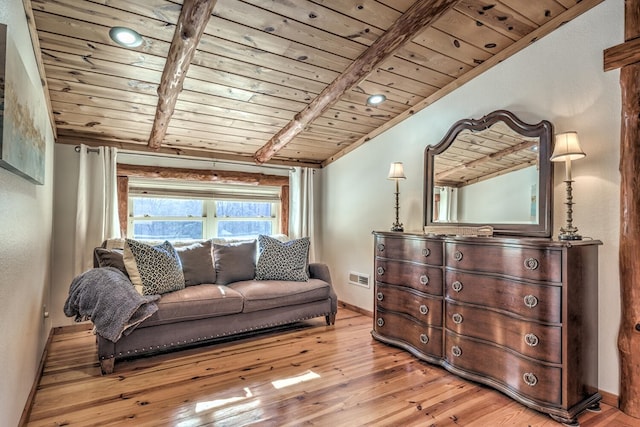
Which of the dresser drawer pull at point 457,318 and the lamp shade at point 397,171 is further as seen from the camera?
the lamp shade at point 397,171

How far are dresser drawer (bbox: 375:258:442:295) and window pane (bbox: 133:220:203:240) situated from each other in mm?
2323

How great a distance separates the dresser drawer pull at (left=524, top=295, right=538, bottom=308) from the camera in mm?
2006

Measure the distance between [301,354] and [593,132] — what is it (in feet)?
8.59

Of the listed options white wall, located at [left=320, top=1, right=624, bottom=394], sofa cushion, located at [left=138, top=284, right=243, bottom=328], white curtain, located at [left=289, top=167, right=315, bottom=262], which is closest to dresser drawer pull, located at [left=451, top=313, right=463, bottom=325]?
white wall, located at [left=320, top=1, right=624, bottom=394]

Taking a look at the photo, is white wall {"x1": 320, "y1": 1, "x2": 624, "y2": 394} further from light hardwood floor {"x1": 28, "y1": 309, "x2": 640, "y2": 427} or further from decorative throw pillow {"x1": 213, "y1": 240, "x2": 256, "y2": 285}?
decorative throw pillow {"x1": 213, "y1": 240, "x2": 256, "y2": 285}

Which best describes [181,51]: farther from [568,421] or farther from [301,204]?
[568,421]

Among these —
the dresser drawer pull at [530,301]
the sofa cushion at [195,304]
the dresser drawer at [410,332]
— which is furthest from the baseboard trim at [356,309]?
the dresser drawer pull at [530,301]

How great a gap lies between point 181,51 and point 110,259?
1.81 m

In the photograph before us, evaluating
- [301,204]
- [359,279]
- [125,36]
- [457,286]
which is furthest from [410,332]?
[125,36]

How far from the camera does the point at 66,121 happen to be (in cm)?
312

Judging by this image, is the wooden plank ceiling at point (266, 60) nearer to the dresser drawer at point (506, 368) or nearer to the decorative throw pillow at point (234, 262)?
the decorative throw pillow at point (234, 262)

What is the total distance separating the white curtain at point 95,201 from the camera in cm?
335

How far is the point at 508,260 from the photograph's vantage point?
2.15 meters

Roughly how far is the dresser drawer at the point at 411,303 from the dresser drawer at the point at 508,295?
0.56ft
